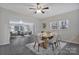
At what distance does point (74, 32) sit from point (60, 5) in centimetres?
66

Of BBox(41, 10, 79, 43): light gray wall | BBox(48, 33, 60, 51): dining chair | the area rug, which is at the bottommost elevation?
the area rug

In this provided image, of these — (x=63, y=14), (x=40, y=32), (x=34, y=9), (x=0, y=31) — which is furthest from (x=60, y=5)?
(x=0, y=31)

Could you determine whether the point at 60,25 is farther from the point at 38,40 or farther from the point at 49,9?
the point at 38,40

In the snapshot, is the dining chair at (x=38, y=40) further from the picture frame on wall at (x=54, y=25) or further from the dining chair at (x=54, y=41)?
the picture frame on wall at (x=54, y=25)

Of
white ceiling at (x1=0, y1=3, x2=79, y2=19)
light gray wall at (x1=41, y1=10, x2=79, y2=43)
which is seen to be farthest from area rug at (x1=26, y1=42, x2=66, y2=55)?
white ceiling at (x1=0, y1=3, x2=79, y2=19)

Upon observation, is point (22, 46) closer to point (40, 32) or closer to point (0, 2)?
point (40, 32)

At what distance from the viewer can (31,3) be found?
7.70 ft

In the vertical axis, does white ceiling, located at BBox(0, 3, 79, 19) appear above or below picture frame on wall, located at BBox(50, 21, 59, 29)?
above

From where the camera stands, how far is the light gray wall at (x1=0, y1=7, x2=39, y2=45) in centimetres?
232

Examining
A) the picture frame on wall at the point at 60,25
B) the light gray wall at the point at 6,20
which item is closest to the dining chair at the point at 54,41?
the picture frame on wall at the point at 60,25

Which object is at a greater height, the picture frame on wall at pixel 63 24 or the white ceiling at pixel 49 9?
the white ceiling at pixel 49 9

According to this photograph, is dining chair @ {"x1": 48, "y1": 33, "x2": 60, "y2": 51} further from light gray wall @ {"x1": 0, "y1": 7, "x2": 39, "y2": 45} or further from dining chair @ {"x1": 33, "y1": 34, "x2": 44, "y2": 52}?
light gray wall @ {"x1": 0, "y1": 7, "x2": 39, "y2": 45}

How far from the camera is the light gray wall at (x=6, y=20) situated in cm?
232

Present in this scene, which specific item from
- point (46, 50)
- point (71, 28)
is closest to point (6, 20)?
point (46, 50)
